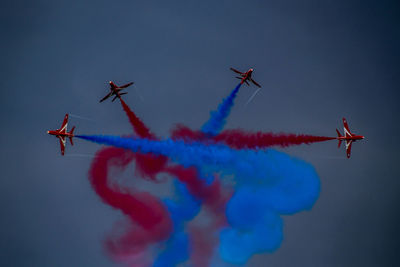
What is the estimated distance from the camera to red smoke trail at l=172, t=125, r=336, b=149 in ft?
152

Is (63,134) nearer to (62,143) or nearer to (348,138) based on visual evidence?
(62,143)

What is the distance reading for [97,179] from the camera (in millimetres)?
47812

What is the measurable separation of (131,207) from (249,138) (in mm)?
15409

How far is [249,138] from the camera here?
154 ft

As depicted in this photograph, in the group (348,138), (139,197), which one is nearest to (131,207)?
(139,197)

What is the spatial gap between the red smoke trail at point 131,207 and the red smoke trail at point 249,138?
7.08 metres

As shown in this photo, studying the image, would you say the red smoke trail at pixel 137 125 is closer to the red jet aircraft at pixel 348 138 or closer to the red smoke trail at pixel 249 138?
the red smoke trail at pixel 249 138

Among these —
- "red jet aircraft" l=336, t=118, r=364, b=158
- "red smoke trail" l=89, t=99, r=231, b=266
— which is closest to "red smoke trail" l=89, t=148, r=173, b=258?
"red smoke trail" l=89, t=99, r=231, b=266

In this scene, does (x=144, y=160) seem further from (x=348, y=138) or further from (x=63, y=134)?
(x=348, y=138)

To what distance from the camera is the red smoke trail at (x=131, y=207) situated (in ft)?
156

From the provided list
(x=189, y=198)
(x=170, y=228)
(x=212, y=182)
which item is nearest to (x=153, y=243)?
(x=170, y=228)

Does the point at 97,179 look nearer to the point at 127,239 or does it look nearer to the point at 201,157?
the point at 127,239

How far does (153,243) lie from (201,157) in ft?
38.0

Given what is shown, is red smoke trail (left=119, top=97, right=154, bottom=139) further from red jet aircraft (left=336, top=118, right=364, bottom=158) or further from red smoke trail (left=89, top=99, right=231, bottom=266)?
red jet aircraft (left=336, top=118, right=364, bottom=158)
